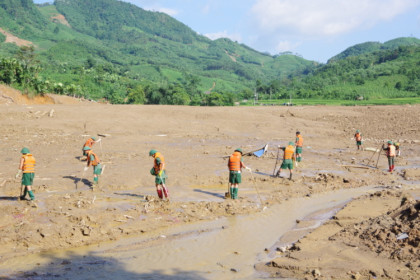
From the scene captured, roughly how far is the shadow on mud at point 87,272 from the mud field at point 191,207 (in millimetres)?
36

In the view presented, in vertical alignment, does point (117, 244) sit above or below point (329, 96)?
below

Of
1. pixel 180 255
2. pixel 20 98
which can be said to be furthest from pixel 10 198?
pixel 20 98

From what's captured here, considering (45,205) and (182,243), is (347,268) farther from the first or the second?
(45,205)

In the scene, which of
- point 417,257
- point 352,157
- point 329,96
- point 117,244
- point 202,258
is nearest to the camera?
point 417,257

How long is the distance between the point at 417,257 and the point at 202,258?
13.3ft

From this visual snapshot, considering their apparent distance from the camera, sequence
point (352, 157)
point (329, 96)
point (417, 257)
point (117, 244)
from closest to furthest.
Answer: point (417, 257), point (117, 244), point (352, 157), point (329, 96)

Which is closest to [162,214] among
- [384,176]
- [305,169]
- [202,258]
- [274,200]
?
[202,258]

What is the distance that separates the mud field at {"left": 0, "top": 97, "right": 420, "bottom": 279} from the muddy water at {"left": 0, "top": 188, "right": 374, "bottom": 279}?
1.6 inches

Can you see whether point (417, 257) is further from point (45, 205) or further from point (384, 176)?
point (384, 176)

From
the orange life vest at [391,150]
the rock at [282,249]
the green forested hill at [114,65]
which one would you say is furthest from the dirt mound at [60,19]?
the rock at [282,249]

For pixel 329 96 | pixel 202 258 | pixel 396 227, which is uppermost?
pixel 329 96

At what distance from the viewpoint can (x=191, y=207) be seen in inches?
435

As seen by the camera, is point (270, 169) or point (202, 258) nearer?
point (202, 258)

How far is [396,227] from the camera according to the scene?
26.7ft
